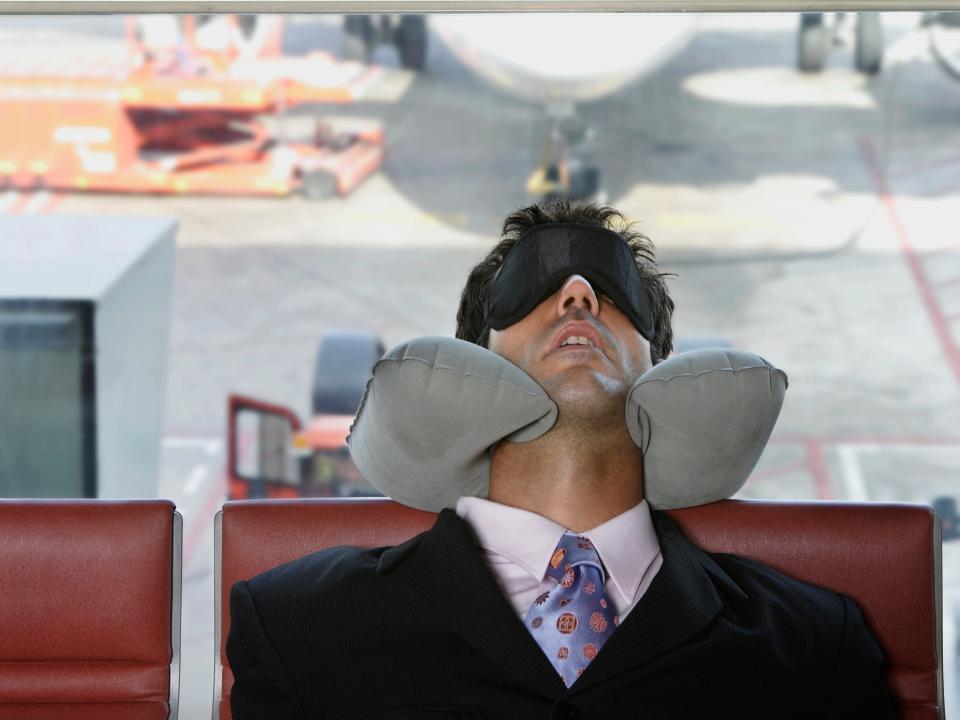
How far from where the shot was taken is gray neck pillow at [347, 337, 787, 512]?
1.51 metres

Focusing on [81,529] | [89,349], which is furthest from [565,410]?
[89,349]

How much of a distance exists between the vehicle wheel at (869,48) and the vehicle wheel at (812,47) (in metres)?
0.17

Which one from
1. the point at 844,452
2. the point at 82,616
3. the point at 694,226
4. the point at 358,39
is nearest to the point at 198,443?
the point at 358,39

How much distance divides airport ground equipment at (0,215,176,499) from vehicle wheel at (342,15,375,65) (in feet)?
5.59

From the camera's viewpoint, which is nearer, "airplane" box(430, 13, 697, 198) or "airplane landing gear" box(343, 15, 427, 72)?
"airplane" box(430, 13, 697, 198)

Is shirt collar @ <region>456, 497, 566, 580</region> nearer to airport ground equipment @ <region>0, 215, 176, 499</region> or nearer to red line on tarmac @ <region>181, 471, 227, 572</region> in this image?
airport ground equipment @ <region>0, 215, 176, 499</region>

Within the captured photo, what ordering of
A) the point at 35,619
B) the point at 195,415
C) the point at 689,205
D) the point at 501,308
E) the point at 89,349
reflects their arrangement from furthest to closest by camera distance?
1. the point at 689,205
2. the point at 195,415
3. the point at 89,349
4. the point at 501,308
5. the point at 35,619

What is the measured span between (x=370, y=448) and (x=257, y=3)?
74cm

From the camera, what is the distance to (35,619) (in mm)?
1559

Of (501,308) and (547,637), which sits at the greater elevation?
(501,308)

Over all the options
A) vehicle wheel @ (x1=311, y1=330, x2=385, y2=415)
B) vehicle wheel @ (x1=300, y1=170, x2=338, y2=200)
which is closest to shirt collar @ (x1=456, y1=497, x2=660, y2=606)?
vehicle wheel @ (x1=311, y1=330, x2=385, y2=415)

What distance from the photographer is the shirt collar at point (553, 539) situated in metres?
1.53

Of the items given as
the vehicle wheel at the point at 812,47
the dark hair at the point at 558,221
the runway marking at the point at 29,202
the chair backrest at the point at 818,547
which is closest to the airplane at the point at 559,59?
the vehicle wheel at the point at 812,47

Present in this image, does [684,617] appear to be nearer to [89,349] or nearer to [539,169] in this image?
[89,349]
